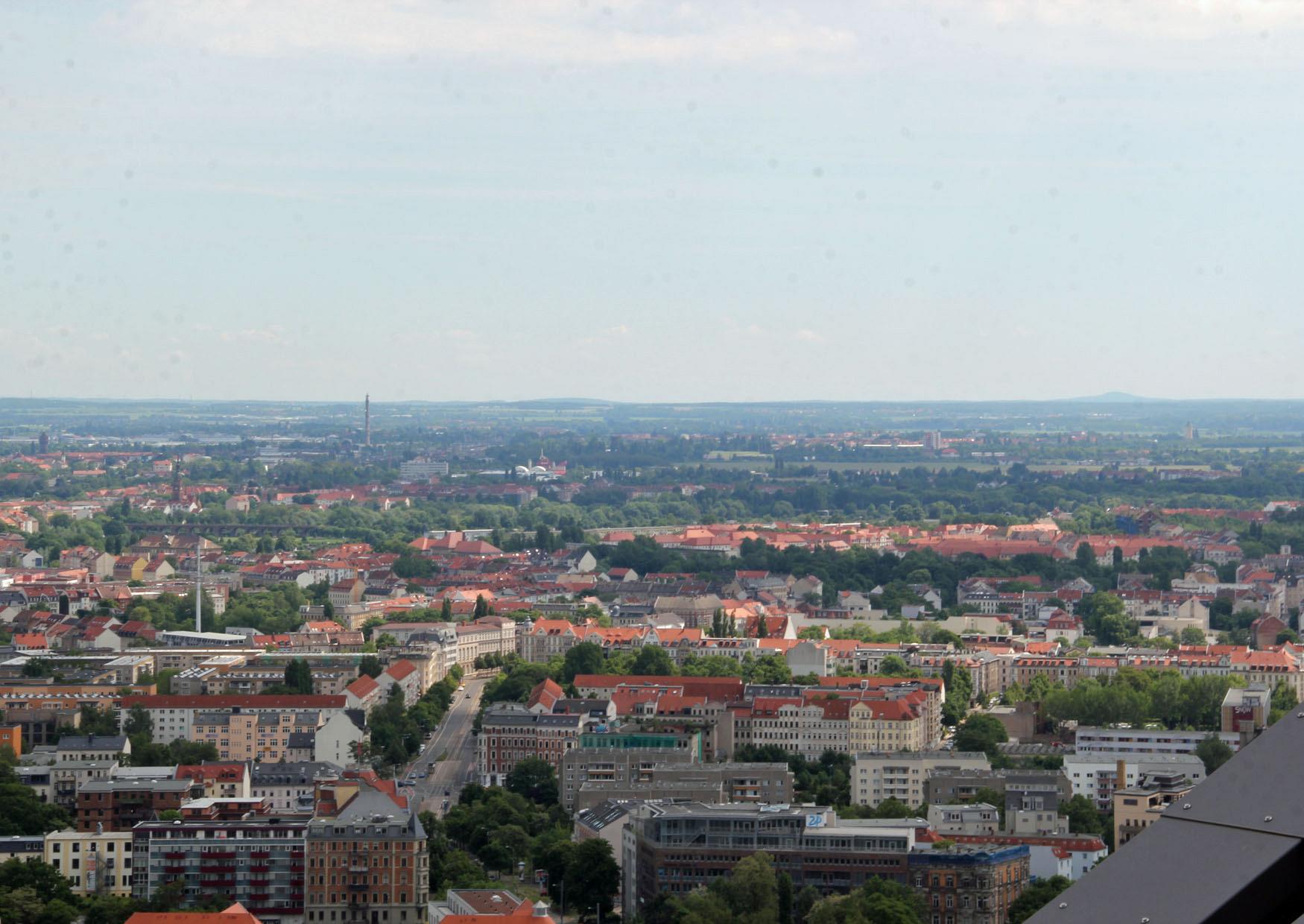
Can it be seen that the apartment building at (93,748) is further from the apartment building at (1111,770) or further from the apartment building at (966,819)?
the apartment building at (1111,770)

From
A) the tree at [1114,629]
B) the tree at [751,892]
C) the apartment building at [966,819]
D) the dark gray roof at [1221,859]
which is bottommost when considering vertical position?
the tree at [1114,629]

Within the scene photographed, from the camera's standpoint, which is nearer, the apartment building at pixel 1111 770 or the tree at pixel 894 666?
the apartment building at pixel 1111 770

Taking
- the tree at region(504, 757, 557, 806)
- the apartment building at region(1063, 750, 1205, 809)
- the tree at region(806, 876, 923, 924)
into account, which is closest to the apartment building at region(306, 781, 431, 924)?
the tree at region(806, 876, 923, 924)

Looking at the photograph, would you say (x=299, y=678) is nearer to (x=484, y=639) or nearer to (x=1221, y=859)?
(x=484, y=639)

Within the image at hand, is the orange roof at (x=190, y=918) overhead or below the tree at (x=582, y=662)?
overhead

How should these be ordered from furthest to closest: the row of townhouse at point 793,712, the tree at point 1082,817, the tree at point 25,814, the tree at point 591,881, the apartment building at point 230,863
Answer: the row of townhouse at point 793,712 → the tree at point 1082,817 → the tree at point 25,814 → the apartment building at point 230,863 → the tree at point 591,881

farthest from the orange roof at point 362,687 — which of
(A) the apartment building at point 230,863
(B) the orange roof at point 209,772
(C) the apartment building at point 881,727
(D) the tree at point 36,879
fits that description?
(D) the tree at point 36,879

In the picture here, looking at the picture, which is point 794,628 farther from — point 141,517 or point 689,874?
point 141,517
